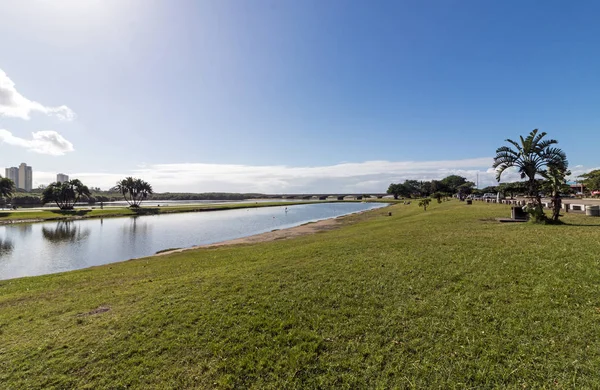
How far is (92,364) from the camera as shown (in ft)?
20.0

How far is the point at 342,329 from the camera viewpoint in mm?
6520

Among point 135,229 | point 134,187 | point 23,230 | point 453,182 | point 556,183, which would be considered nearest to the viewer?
point 556,183

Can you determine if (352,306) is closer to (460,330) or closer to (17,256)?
(460,330)

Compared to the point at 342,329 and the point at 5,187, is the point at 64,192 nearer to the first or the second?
the point at 5,187

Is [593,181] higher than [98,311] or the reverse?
higher

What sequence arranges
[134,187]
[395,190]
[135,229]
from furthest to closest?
1. [395,190]
2. [134,187]
3. [135,229]

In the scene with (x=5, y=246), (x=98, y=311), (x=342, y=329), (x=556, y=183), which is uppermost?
(x=556, y=183)

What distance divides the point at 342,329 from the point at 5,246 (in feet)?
156

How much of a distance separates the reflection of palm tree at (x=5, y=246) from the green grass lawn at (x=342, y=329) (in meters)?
29.6

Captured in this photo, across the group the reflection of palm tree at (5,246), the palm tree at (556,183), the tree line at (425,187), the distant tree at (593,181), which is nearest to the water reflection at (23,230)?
the reflection of palm tree at (5,246)

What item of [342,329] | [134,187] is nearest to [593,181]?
[342,329]

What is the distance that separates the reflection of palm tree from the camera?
3094 cm

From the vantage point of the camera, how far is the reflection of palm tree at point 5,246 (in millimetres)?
30938

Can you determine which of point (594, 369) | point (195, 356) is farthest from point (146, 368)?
point (594, 369)
